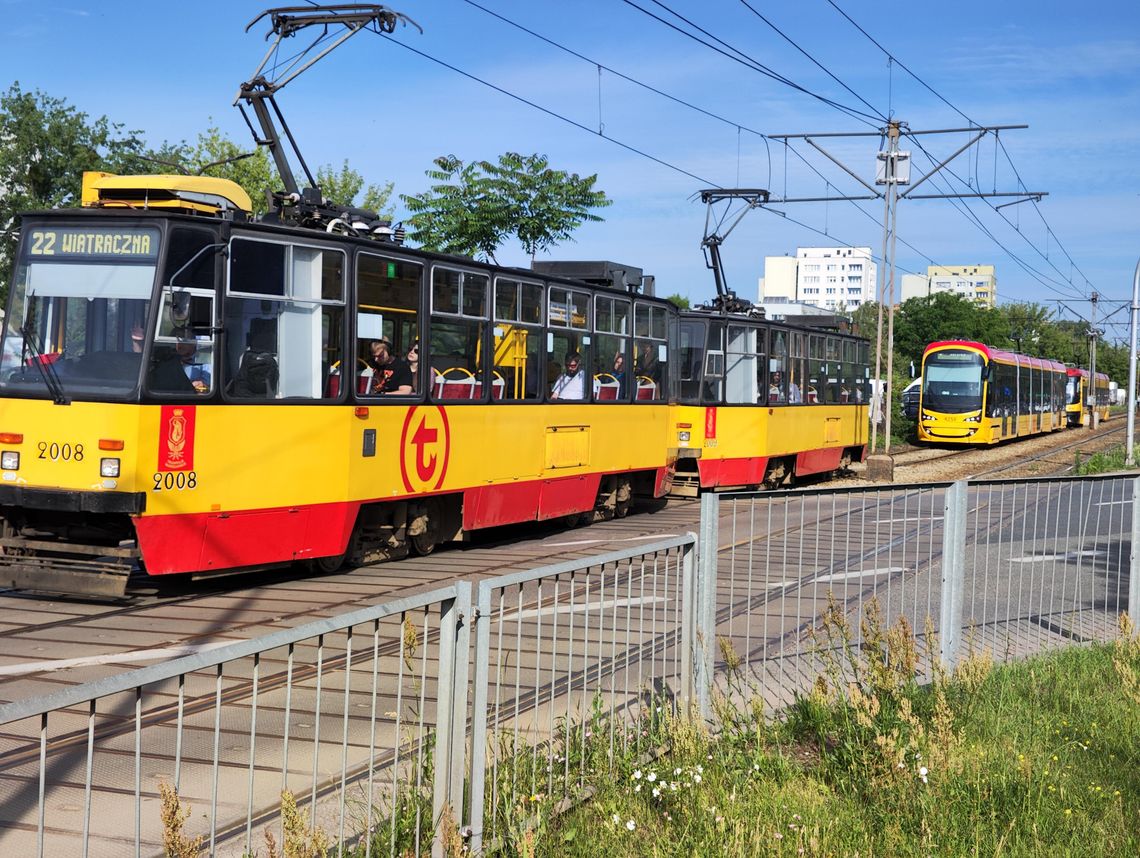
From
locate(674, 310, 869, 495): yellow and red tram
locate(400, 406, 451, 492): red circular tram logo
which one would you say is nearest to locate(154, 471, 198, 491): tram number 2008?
locate(400, 406, 451, 492): red circular tram logo

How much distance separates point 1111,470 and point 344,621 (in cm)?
3024

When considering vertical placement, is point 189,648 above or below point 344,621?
below

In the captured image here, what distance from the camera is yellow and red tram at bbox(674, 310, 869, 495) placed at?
73.6 ft

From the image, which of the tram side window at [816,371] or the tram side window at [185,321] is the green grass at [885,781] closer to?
the tram side window at [185,321]

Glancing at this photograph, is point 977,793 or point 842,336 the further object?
point 842,336

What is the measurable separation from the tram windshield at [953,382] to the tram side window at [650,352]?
2463 centimetres

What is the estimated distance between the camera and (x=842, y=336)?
91.5 ft

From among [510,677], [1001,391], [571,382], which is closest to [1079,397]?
[1001,391]

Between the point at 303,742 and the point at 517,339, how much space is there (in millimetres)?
10480

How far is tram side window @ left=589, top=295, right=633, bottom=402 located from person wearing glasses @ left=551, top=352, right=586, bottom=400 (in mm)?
348

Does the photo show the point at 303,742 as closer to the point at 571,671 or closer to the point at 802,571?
the point at 571,671

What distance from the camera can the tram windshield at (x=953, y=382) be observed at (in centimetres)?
4178

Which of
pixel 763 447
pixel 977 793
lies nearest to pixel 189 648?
pixel 977 793

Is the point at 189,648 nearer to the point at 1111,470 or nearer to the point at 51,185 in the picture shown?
the point at 1111,470
